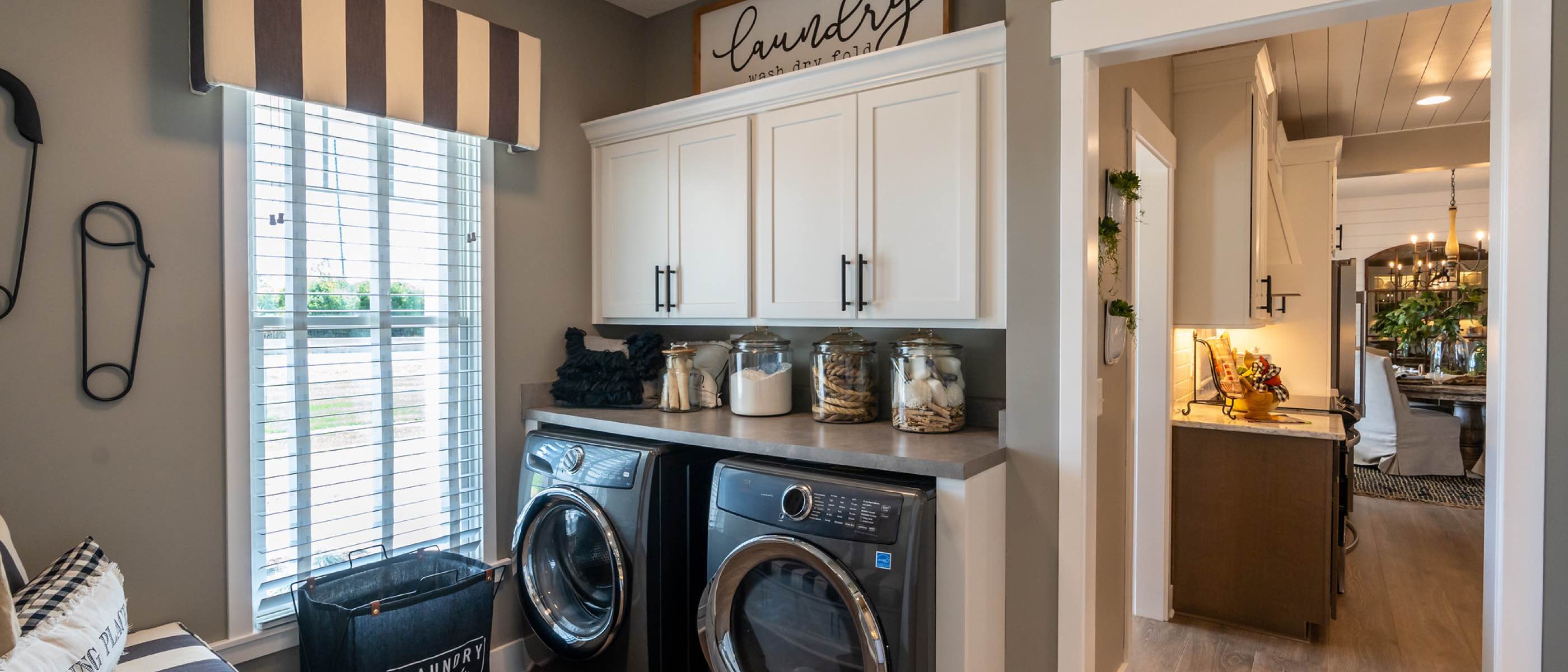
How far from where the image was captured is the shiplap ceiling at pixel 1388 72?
10.7ft

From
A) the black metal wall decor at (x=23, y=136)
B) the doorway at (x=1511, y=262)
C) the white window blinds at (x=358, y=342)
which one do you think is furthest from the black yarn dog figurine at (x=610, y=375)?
the doorway at (x=1511, y=262)

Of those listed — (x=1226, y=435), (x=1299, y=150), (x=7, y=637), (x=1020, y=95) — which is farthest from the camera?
(x=1299, y=150)

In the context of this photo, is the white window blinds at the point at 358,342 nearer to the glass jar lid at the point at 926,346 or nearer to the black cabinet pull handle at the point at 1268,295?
the glass jar lid at the point at 926,346

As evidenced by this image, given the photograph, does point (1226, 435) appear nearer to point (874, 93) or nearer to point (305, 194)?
point (874, 93)

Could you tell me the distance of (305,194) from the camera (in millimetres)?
2232

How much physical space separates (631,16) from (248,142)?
160 cm

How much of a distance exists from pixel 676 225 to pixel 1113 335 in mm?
1503

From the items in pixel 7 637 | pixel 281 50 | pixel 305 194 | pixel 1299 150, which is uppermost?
pixel 1299 150

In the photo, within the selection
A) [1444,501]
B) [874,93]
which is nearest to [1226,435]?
[874,93]

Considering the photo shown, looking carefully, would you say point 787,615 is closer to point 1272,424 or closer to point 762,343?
point 762,343

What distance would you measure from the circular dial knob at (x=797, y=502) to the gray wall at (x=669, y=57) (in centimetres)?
180

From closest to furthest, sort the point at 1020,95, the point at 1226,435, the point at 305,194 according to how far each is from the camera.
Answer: the point at 1020,95 < the point at 305,194 < the point at 1226,435

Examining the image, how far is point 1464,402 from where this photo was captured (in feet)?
19.5

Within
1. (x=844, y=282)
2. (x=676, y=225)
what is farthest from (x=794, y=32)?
(x=844, y=282)
